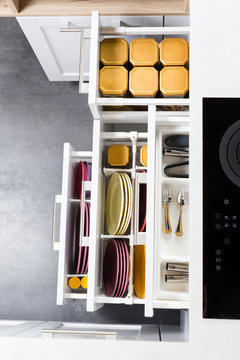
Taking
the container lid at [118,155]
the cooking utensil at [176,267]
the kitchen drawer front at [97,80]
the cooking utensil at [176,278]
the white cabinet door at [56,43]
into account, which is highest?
the white cabinet door at [56,43]

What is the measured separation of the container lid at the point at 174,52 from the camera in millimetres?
1509

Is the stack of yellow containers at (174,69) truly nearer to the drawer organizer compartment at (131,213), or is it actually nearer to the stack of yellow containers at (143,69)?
the stack of yellow containers at (143,69)

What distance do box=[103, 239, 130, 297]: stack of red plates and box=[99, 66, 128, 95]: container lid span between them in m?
0.61

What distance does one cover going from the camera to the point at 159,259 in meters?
1.59

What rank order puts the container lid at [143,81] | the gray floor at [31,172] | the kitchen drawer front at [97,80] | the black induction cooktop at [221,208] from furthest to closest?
the gray floor at [31,172] < the container lid at [143,81] < the kitchen drawer front at [97,80] < the black induction cooktop at [221,208]

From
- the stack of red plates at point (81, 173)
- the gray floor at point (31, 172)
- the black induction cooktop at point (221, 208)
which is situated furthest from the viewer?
the gray floor at point (31, 172)

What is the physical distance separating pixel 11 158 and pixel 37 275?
31.1 inches

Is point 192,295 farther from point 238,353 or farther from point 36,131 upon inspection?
point 36,131

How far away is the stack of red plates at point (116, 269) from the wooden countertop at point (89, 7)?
92 cm

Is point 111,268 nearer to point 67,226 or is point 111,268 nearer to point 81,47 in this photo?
point 67,226

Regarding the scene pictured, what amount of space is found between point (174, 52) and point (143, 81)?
6.7 inches

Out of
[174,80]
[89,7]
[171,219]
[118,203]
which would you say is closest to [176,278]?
[171,219]

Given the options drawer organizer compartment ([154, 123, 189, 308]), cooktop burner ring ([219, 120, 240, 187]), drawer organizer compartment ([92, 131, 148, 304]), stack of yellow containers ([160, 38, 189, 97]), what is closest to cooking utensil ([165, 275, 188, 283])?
drawer organizer compartment ([154, 123, 189, 308])

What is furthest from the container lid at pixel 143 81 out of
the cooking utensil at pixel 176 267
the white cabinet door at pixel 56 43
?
the cooking utensil at pixel 176 267
